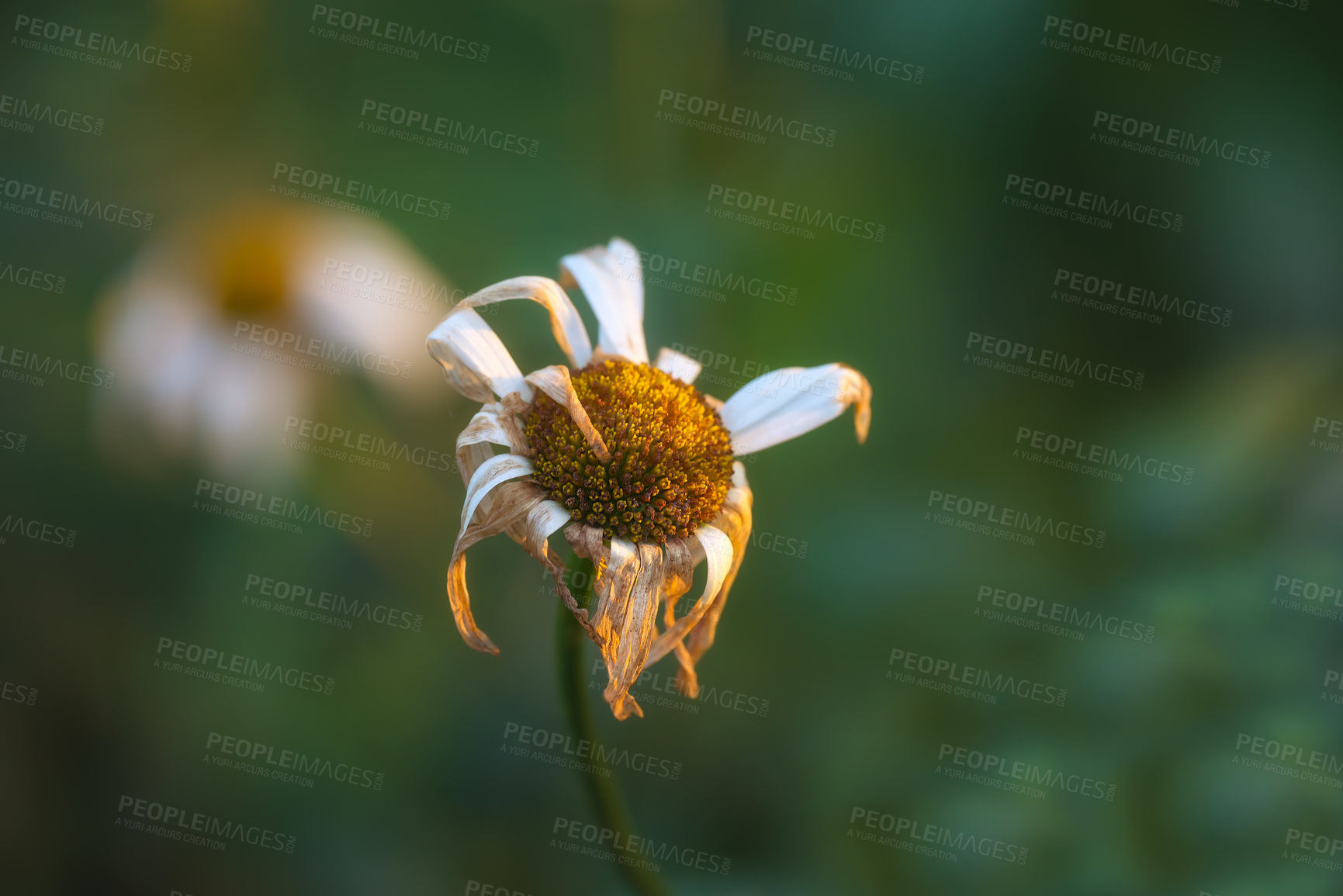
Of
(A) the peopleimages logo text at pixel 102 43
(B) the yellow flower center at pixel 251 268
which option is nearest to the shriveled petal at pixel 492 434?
(B) the yellow flower center at pixel 251 268

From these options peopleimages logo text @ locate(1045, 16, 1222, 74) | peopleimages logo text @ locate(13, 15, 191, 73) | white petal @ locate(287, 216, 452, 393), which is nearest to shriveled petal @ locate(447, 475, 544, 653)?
white petal @ locate(287, 216, 452, 393)

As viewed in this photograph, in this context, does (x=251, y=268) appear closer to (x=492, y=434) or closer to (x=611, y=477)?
(x=492, y=434)

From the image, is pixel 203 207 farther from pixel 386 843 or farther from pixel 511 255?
pixel 386 843

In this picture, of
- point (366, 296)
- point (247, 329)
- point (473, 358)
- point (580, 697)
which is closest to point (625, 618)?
point (580, 697)

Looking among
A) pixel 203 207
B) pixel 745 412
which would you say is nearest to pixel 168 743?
pixel 203 207

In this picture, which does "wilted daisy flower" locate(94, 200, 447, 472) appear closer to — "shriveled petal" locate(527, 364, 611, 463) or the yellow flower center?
the yellow flower center

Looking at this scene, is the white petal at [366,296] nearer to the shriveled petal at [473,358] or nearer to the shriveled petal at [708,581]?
the shriveled petal at [473,358]
